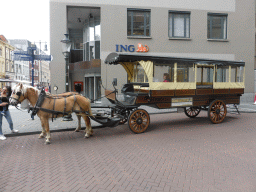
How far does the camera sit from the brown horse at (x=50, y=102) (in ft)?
17.9

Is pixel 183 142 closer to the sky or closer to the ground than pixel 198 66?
closer to the ground

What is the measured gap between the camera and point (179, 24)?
16.0 m

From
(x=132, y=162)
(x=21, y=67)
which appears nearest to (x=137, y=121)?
(x=132, y=162)

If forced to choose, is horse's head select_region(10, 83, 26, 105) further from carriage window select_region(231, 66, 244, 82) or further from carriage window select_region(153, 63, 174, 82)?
carriage window select_region(231, 66, 244, 82)

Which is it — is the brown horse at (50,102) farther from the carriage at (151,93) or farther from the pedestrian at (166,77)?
the pedestrian at (166,77)

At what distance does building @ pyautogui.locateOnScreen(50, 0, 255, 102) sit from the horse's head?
9342 millimetres

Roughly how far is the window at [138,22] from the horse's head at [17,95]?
11090mm

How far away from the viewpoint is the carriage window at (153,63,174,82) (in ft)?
23.5

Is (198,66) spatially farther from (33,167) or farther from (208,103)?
(33,167)

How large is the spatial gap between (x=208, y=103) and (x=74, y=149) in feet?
19.1

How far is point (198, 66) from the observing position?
781 cm

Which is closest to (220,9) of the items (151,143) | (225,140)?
(225,140)

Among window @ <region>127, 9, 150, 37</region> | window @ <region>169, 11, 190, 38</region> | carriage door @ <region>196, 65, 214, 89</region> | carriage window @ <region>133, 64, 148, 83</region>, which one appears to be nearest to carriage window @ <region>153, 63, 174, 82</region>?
carriage window @ <region>133, 64, 148, 83</region>

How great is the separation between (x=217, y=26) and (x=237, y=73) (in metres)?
9.34
